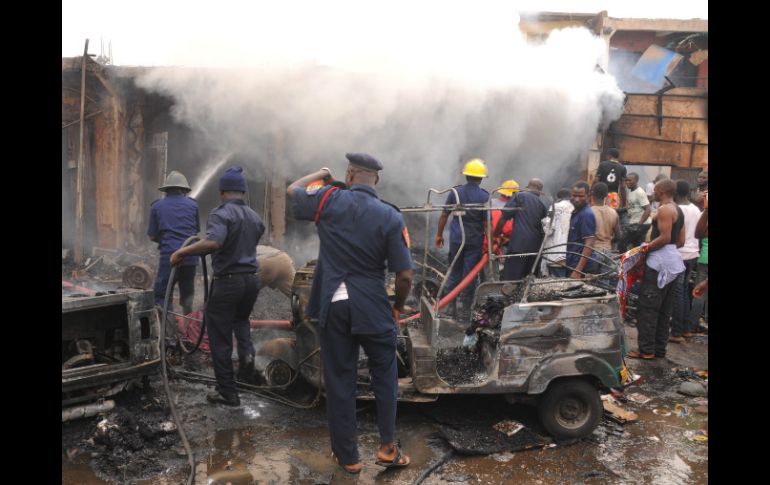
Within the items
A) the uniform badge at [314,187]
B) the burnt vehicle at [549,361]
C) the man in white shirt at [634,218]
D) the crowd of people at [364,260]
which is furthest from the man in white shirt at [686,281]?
the uniform badge at [314,187]

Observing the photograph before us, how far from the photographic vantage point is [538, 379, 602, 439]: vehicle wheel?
4453 millimetres

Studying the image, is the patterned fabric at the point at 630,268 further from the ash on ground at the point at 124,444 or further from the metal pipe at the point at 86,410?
the metal pipe at the point at 86,410

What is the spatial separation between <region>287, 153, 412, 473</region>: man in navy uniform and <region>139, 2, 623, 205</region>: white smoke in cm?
651

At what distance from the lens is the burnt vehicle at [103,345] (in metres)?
4.34

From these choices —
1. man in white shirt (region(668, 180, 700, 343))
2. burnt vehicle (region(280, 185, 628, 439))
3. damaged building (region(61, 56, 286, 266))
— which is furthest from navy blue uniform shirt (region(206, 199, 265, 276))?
damaged building (region(61, 56, 286, 266))

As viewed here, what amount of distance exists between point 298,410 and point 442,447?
4.07ft

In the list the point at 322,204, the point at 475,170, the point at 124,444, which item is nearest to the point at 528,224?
the point at 475,170

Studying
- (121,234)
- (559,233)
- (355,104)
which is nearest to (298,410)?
(559,233)

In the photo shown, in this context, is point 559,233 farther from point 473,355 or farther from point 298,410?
point 298,410

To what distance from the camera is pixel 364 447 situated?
430cm

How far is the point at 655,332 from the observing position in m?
A: 6.62

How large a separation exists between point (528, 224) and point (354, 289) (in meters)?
3.42

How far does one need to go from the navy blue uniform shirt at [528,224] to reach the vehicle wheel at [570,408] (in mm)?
2363

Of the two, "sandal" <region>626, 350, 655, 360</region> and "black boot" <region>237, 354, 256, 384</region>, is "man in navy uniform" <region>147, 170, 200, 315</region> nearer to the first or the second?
"black boot" <region>237, 354, 256, 384</region>
